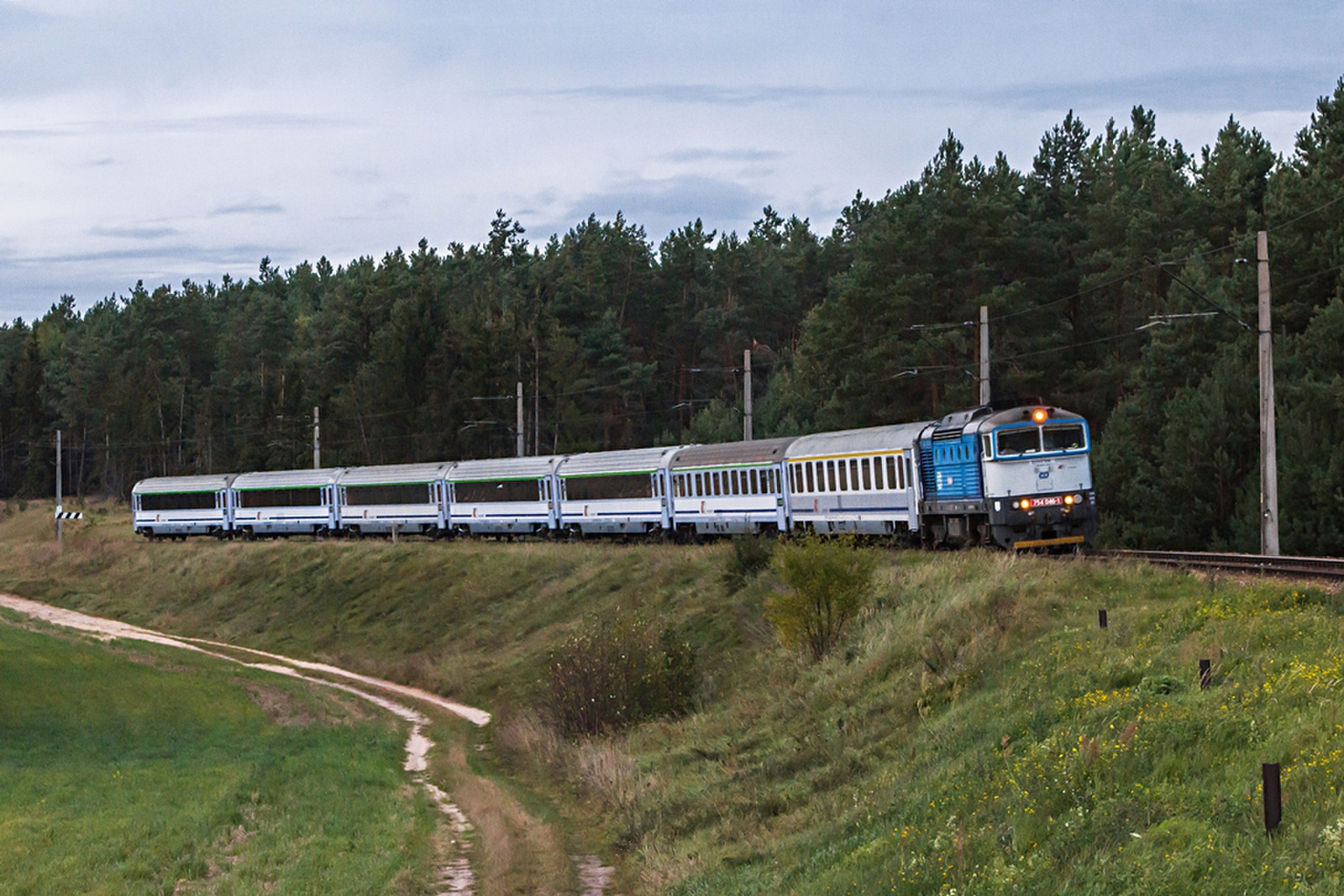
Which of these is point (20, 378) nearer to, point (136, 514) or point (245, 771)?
point (136, 514)

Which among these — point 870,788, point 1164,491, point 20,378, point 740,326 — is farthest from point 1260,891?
point 20,378

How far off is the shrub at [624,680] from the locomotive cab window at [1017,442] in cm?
865

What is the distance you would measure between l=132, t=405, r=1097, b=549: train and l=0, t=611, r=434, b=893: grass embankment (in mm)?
13069

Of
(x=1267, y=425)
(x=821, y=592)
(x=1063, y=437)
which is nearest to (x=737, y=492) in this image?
(x=1063, y=437)

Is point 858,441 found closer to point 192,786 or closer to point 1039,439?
point 1039,439

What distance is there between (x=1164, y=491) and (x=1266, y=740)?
37.4 metres

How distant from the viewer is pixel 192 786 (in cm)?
3102

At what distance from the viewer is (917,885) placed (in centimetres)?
1462

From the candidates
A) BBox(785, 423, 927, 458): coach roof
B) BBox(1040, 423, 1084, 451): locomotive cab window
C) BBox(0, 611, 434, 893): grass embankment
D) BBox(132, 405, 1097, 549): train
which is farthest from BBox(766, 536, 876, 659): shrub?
BBox(0, 611, 434, 893): grass embankment

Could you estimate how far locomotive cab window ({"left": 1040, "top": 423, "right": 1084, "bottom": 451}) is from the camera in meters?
33.5

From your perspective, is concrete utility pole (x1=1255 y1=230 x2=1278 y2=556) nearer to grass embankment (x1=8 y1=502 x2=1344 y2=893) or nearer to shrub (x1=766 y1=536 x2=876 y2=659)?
grass embankment (x1=8 y1=502 x2=1344 y2=893)

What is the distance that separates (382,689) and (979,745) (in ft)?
113

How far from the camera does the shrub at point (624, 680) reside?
33844 mm

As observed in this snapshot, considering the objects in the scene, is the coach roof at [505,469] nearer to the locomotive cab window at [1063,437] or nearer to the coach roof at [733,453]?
the coach roof at [733,453]
